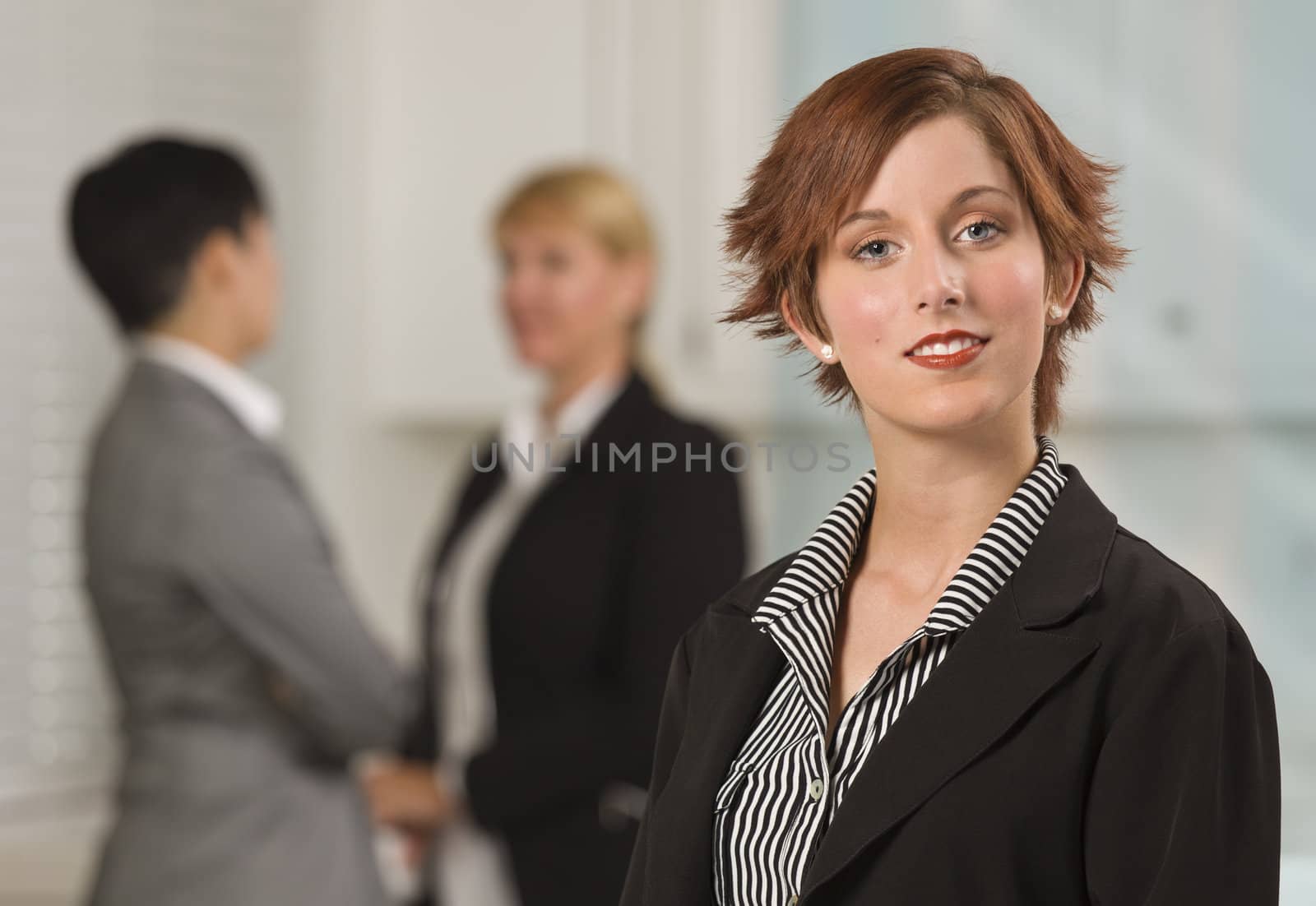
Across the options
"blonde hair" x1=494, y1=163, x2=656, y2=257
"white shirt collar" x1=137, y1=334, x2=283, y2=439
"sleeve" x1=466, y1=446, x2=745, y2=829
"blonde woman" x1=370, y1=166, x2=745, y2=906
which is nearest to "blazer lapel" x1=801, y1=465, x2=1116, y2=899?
"sleeve" x1=466, y1=446, x2=745, y2=829

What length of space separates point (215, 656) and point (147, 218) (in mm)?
402

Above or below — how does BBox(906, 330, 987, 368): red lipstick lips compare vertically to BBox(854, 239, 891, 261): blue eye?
below

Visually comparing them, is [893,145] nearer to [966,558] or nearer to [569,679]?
[966,558]

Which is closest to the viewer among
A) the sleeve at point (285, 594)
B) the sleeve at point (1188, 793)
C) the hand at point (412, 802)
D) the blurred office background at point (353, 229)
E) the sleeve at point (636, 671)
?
the sleeve at point (1188, 793)

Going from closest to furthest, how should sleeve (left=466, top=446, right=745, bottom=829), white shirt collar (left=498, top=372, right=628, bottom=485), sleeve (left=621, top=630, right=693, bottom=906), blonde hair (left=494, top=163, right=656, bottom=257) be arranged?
sleeve (left=621, top=630, right=693, bottom=906) < sleeve (left=466, top=446, right=745, bottom=829) < white shirt collar (left=498, top=372, right=628, bottom=485) < blonde hair (left=494, top=163, right=656, bottom=257)

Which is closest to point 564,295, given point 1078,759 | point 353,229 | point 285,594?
point 285,594

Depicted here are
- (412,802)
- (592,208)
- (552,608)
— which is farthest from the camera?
(592,208)

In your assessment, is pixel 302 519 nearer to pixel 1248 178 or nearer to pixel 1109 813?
pixel 1248 178

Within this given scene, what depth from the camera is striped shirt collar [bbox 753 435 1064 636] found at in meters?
0.43

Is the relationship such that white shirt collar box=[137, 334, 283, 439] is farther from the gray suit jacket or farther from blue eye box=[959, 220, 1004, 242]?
blue eye box=[959, 220, 1004, 242]

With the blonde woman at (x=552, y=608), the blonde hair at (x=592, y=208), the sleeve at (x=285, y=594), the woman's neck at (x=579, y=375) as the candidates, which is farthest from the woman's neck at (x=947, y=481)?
the blonde hair at (x=592, y=208)

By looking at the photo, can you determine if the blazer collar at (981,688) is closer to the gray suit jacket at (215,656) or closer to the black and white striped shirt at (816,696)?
the black and white striped shirt at (816,696)

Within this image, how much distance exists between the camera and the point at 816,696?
0.47 meters

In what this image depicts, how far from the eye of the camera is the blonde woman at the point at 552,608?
1.34 metres
